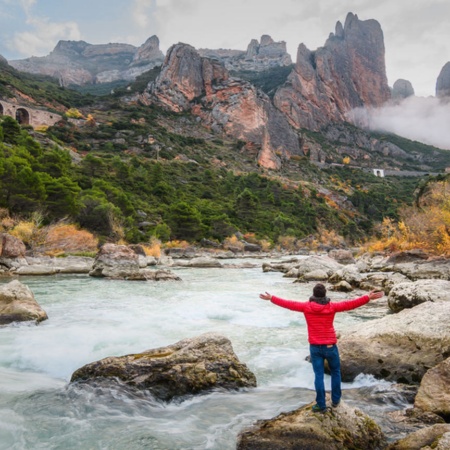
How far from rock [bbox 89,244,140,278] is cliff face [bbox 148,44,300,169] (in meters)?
112

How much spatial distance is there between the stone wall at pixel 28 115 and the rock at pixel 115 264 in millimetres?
79480

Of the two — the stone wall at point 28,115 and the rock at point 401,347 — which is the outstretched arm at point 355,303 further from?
the stone wall at point 28,115

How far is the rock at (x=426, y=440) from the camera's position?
401 centimetres

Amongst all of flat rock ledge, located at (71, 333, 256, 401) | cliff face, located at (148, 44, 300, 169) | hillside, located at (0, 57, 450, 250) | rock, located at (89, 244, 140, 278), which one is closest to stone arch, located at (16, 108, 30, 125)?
hillside, located at (0, 57, 450, 250)

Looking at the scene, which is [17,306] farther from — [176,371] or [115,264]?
[115,264]

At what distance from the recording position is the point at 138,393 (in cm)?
630

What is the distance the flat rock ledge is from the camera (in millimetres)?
6426

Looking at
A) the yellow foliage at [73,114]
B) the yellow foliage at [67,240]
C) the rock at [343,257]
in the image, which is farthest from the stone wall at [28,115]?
the rock at [343,257]

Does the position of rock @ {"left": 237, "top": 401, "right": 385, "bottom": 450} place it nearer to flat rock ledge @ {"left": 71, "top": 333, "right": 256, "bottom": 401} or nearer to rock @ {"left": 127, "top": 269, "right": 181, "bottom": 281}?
flat rock ledge @ {"left": 71, "top": 333, "right": 256, "bottom": 401}

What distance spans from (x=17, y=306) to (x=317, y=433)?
9873 millimetres

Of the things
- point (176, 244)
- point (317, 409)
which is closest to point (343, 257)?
point (176, 244)

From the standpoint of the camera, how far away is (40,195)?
33.2 m

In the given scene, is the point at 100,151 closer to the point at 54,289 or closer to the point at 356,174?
the point at 54,289

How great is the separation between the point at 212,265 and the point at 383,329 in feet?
90.9
